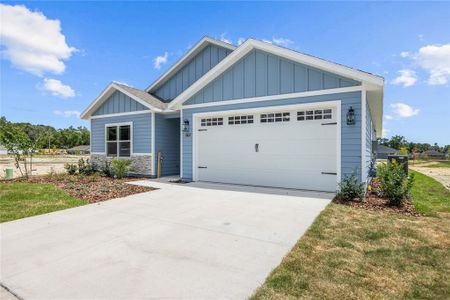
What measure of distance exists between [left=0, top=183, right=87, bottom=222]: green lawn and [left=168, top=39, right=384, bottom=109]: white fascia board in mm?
5105

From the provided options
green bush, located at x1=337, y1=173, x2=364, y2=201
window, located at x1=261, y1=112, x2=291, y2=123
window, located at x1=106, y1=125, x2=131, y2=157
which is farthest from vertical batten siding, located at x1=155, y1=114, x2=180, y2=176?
green bush, located at x1=337, y1=173, x2=364, y2=201

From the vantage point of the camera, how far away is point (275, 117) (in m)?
8.20

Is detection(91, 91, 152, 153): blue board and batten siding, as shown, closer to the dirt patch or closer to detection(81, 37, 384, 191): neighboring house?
detection(81, 37, 384, 191): neighboring house

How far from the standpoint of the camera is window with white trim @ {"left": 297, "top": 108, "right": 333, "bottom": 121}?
24.0ft

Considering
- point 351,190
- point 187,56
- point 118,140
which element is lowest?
point 351,190

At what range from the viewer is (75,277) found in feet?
8.79

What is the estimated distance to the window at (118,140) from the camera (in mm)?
12289

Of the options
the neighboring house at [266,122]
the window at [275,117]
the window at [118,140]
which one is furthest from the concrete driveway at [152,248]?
the window at [118,140]

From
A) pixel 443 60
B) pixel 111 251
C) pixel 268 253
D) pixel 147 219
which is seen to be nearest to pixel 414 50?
pixel 443 60

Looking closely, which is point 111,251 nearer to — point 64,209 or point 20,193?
point 64,209

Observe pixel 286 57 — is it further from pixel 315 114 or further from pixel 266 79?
pixel 315 114

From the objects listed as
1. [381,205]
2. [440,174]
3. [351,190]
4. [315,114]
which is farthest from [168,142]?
[440,174]

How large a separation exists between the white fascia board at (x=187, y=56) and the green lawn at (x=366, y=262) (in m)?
9.80

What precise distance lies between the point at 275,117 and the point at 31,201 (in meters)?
7.27
